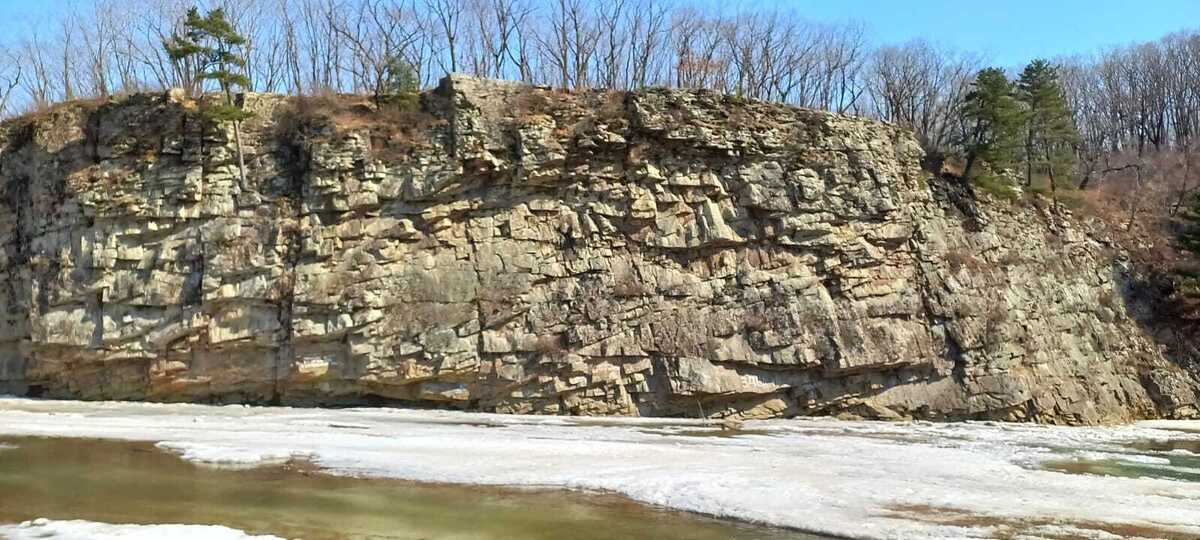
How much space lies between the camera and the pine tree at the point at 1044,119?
3416 cm

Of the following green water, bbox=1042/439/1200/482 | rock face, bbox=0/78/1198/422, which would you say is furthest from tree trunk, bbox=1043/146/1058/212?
green water, bbox=1042/439/1200/482

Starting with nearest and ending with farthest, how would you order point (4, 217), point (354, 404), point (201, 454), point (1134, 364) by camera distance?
point (201, 454) → point (354, 404) → point (4, 217) → point (1134, 364)

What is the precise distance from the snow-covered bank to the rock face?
188cm

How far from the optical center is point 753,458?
16156mm

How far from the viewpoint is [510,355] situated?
84.4ft

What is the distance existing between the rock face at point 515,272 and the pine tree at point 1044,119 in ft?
25.3

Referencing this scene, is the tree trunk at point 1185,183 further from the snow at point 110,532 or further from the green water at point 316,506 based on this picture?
the snow at point 110,532

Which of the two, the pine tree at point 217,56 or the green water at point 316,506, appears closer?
the green water at point 316,506

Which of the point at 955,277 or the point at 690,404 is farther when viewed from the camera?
the point at 955,277

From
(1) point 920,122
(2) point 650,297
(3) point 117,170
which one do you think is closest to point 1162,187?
(1) point 920,122

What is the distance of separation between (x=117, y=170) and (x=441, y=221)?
10247mm

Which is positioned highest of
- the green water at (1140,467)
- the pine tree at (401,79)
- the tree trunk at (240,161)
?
the pine tree at (401,79)

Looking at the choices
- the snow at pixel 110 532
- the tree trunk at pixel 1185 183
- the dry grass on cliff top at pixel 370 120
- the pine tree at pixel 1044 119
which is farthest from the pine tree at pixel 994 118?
the snow at pixel 110 532

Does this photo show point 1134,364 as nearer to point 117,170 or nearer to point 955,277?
point 955,277
